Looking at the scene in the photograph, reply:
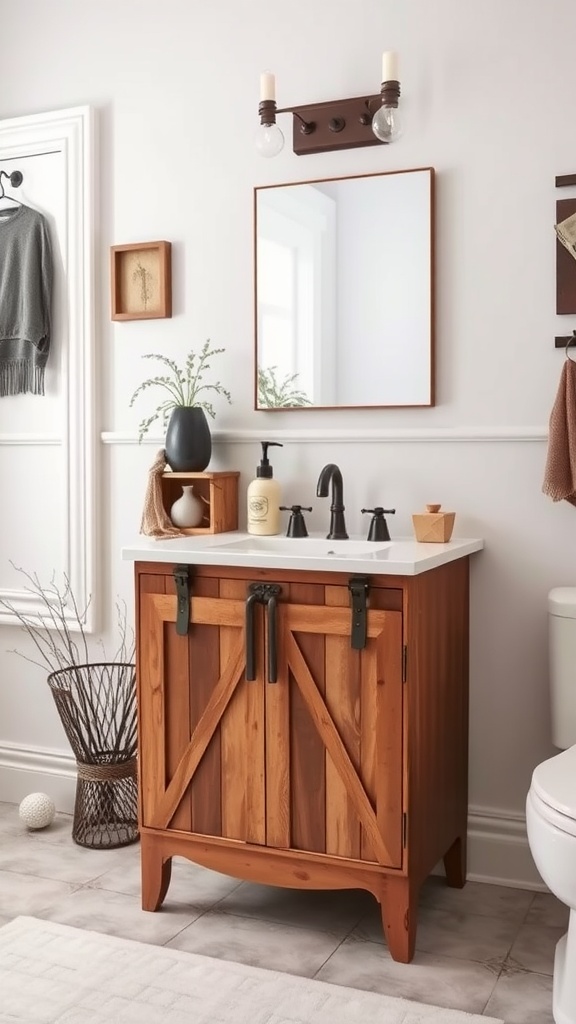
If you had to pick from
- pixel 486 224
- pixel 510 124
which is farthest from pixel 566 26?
pixel 486 224

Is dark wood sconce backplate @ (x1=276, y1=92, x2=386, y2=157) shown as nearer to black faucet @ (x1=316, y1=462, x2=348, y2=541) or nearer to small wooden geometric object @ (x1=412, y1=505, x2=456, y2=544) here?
black faucet @ (x1=316, y1=462, x2=348, y2=541)

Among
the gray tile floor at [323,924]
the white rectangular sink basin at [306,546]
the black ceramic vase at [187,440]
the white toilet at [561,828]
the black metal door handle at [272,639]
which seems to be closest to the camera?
the white toilet at [561,828]

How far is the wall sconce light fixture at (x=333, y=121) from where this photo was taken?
2455mm

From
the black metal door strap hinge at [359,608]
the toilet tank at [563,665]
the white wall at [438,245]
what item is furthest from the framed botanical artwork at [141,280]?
the toilet tank at [563,665]

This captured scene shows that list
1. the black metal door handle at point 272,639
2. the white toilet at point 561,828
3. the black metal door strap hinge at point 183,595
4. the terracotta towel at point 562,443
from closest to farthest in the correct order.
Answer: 1. the white toilet at point 561,828
2. the black metal door handle at point 272,639
3. the black metal door strap hinge at point 183,595
4. the terracotta towel at point 562,443

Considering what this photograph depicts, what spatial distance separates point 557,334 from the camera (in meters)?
2.44

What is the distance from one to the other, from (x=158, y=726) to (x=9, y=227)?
5.31ft

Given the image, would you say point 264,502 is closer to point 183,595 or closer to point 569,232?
point 183,595

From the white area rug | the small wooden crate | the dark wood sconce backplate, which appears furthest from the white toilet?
the dark wood sconce backplate

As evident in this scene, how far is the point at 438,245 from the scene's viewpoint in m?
2.55

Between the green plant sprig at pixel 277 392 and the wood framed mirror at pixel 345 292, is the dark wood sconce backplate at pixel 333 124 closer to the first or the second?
the wood framed mirror at pixel 345 292

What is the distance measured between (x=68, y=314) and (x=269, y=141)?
0.84 meters

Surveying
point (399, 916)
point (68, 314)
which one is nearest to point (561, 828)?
point (399, 916)

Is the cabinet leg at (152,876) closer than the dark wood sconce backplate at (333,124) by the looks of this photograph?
Yes
